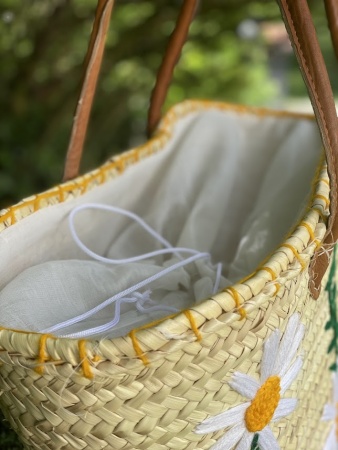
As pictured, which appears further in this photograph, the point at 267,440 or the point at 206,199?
the point at 206,199

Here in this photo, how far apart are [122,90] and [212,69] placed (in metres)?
0.29

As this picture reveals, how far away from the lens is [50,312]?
0.59 metres

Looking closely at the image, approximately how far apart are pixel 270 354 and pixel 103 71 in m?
1.20

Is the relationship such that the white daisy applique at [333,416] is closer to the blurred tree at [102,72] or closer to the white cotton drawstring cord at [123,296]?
the white cotton drawstring cord at [123,296]

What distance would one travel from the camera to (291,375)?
1.95 feet

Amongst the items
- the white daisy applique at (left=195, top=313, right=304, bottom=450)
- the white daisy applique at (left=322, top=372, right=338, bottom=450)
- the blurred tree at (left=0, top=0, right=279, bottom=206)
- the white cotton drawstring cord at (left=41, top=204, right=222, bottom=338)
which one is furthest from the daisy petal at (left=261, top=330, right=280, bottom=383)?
the blurred tree at (left=0, top=0, right=279, bottom=206)

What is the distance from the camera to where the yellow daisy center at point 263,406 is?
55 centimetres

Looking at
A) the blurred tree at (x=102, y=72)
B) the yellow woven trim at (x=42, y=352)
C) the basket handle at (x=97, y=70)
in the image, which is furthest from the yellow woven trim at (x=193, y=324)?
the blurred tree at (x=102, y=72)

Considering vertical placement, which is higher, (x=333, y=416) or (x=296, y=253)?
(x=296, y=253)

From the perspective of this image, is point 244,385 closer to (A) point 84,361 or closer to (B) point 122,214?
(A) point 84,361

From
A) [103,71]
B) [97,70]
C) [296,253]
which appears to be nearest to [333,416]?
[296,253]

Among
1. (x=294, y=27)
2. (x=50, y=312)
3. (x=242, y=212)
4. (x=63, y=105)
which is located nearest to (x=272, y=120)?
(x=242, y=212)

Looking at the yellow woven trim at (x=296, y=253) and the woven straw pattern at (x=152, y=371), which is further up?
the yellow woven trim at (x=296, y=253)

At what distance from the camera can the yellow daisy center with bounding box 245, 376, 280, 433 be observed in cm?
55
